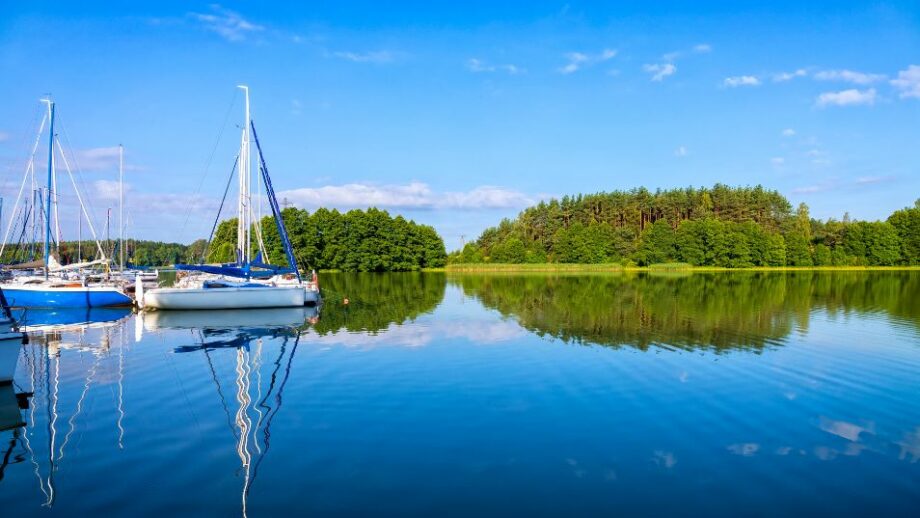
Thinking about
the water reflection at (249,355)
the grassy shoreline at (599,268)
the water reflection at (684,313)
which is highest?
the grassy shoreline at (599,268)

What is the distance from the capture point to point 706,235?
313 feet

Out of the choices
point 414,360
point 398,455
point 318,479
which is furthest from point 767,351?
point 318,479

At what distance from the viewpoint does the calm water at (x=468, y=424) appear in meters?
7.16

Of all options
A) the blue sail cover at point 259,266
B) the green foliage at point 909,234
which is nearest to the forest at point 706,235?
the green foliage at point 909,234

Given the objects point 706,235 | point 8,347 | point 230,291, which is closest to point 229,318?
point 230,291

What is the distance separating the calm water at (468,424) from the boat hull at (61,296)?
10.4 meters

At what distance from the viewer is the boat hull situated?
29125mm

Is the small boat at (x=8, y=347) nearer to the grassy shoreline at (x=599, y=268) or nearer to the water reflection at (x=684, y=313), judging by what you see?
the water reflection at (x=684, y=313)

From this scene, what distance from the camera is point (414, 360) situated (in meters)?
15.8

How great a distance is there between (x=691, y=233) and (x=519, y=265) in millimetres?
29407

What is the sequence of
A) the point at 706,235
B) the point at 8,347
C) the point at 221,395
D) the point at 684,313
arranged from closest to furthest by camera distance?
the point at 8,347 → the point at 221,395 → the point at 684,313 → the point at 706,235

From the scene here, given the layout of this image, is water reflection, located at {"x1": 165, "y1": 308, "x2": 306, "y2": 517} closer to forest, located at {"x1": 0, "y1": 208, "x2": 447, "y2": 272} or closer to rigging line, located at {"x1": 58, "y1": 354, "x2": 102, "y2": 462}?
rigging line, located at {"x1": 58, "y1": 354, "x2": 102, "y2": 462}

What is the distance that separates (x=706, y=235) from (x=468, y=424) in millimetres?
93977

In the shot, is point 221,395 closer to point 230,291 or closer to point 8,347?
point 8,347
